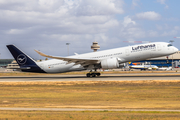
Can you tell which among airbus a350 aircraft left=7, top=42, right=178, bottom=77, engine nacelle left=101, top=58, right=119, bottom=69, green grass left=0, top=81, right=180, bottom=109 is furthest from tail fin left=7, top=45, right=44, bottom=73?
green grass left=0, top=81, right=180, bottom=109

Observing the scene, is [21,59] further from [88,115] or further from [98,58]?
[88,115]

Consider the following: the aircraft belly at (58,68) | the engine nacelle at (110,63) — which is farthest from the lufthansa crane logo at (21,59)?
the engine nacelle at (110,63)

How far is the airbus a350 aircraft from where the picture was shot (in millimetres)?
43031

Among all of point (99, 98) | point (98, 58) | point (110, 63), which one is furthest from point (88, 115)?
point (98, 58)

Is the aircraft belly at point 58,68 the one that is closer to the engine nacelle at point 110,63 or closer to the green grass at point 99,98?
the engine nacelle at point 110,63

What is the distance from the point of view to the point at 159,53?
43000 millimetres

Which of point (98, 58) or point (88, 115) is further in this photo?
point (98, 58)

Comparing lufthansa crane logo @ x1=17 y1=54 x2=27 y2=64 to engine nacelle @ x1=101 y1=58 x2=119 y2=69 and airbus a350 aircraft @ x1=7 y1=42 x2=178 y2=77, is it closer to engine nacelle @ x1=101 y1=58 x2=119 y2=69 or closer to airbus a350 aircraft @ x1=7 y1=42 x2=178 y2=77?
airbus a350 aircraft @ x1=7 y1=42 x2=178 y2=77

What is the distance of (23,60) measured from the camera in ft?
161

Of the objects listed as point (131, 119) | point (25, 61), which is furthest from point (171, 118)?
point (25, 61)

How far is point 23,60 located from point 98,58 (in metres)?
16.3

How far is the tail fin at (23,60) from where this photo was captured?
48.5 metres

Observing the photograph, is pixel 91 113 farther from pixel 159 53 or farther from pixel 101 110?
pixel 159 53

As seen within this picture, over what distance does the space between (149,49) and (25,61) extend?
26.0 m
